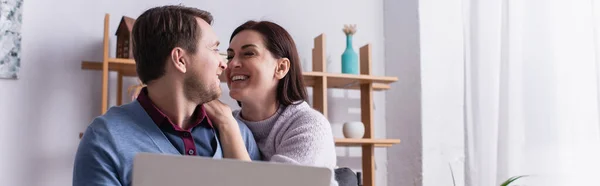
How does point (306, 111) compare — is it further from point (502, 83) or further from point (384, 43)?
point (384, 43)

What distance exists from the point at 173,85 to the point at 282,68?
0.44 m

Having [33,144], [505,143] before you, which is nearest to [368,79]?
[505,143]

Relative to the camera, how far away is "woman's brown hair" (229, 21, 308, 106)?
196 centimetres

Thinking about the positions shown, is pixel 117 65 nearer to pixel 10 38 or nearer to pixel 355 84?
pixel 10 38

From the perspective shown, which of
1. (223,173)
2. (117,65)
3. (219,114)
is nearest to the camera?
(223,173)

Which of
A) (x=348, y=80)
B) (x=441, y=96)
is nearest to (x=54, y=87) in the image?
(x=348, y=80)

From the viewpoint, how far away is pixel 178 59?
5.28 ft

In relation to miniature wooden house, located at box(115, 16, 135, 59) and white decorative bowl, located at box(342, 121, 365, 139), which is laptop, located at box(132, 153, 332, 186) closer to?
miniature wooden house, located at box(115, 16, 135, 59)

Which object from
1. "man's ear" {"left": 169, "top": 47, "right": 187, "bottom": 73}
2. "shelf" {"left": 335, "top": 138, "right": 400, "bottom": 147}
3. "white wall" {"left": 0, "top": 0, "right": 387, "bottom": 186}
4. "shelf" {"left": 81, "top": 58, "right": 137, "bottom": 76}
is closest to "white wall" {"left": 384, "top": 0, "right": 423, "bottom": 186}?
"shelf" {"left": 335, "top": 138, "right": 400, "bottom": 147}

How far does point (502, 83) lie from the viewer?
113 inches

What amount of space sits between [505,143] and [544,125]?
0.72ft

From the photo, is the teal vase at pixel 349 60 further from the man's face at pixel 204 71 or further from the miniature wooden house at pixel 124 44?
the man's face at pixel 204 71

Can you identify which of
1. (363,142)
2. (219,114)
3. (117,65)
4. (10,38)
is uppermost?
(10,38)

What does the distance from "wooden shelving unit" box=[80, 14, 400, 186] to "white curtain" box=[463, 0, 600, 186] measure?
42cm
